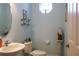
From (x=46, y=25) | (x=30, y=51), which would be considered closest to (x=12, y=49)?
(x=30, y=51)

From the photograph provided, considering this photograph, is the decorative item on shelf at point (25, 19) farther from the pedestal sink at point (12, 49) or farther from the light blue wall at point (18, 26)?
the pedestal sink at point (12, 49)

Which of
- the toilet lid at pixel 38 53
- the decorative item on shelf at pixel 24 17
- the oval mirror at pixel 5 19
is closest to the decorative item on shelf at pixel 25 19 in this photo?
the decorative item on shelf at pixel 24 17

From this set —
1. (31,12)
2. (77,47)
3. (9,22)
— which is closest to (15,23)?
(9,22)

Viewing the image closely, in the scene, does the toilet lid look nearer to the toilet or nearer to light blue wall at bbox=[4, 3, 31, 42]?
the toilet

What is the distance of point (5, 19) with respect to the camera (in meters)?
1.68

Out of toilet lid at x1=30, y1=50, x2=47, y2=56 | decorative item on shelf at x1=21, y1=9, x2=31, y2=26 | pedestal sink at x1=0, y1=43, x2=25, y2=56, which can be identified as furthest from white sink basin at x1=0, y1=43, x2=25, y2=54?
decorative item on shelf at x1=21, y1=9, x2=31, y2=26

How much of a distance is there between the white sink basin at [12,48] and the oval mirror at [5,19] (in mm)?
139

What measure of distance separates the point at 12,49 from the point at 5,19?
12.9 inches

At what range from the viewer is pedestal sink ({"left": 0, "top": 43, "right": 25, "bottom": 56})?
1.63m

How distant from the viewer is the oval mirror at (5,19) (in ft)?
5.46

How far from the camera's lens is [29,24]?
1.67m

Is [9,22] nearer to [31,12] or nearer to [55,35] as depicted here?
[31,12]

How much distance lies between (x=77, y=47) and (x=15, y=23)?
700 mm

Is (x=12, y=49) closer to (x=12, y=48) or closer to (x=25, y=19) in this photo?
(x=12, y=48)
